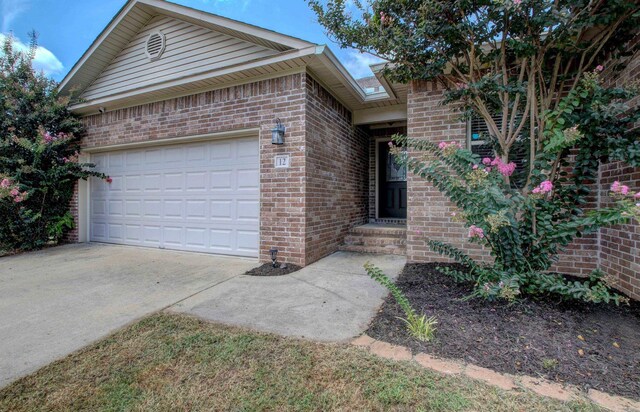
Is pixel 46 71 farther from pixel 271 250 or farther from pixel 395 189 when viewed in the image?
pixel 395 189

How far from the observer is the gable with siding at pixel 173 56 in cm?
527

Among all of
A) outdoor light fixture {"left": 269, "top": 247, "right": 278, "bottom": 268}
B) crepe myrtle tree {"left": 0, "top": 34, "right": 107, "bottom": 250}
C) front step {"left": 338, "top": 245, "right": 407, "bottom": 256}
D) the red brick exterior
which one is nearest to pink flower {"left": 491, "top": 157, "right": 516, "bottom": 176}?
the red brick exterior

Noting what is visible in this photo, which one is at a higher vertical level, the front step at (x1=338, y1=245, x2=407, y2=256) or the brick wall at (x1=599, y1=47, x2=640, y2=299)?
the brick wall at (x1=599, y1=47, x2=640, y2=299)

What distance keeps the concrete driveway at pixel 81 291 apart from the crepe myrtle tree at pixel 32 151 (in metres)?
0.79

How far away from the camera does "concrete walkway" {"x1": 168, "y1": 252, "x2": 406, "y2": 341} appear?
2629 mm

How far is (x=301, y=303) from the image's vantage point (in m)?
3.20

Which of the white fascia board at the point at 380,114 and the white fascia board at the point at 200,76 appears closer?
the white fascia board at the point at 200,76

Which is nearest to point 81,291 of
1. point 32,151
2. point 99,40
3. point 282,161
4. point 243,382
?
point 243,382

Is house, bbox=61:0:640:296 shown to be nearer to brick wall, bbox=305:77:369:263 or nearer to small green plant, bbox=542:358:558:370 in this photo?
brick wall, bbox=305:77:369:263

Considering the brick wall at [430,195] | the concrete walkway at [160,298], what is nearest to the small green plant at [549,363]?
the concrete walkway at [160,298]

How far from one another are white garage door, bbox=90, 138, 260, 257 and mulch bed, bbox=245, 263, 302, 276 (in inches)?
27.4

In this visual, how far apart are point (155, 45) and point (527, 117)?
6.55 metres

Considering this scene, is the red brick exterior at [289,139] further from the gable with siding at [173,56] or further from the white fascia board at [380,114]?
the gable with siding at [173,56]

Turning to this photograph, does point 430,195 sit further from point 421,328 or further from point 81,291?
point 81,291
